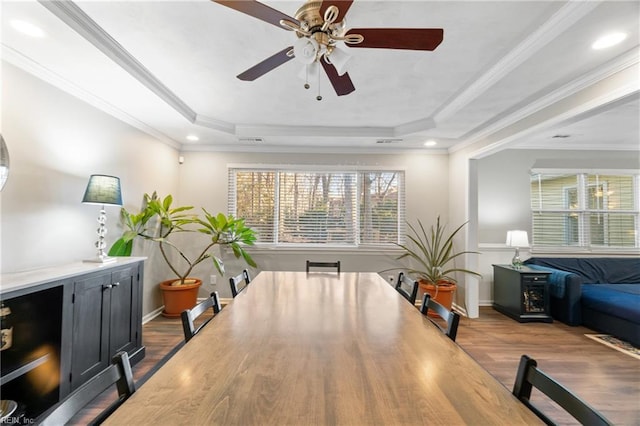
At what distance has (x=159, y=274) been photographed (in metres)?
4.05

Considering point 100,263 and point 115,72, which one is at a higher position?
point 115,72

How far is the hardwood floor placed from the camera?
2201 mm

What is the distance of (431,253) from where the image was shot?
14.2ft

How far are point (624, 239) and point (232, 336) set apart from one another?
628 cm

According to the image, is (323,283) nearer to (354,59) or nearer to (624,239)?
(354,59)

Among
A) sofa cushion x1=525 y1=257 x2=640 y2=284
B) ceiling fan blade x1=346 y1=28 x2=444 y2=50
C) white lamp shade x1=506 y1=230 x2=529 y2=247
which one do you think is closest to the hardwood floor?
sofa cushion x1=525 y1=257 x2=640 y2=284

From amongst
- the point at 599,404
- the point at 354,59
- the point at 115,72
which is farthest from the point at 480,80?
the point at 115,72

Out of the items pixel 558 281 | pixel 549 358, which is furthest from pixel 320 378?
pixel 558 281

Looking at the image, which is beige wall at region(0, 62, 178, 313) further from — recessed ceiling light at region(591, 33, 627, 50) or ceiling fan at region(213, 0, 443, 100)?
recessed ceiling light at region(591, 33, 627, 50)

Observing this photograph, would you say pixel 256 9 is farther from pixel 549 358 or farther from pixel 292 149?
pixel 549 358

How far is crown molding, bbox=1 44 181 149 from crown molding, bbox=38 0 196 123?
573 millimetres

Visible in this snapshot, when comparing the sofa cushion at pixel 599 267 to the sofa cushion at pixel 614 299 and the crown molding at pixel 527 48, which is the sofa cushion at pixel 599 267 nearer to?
the sofa cushion at pixel 614 299

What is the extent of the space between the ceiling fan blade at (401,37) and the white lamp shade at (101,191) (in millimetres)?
2287

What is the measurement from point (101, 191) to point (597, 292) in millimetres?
5523
